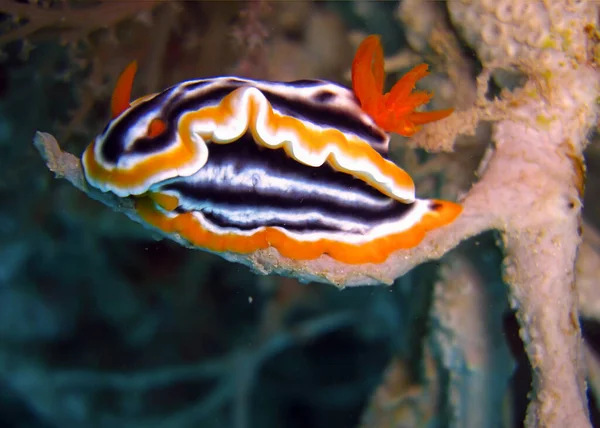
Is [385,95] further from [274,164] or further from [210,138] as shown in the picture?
[210,138]

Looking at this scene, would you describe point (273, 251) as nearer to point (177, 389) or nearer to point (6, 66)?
point (6, 66)

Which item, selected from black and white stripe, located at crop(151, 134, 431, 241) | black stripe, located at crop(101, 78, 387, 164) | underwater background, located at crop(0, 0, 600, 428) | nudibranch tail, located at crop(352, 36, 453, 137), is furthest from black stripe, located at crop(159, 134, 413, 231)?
underwater background, located at crop(0, 0, 600, 428)

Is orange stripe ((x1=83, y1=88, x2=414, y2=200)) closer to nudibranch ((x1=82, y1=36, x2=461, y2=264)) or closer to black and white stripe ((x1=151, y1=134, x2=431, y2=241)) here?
nudibranch ((x1=82, y1=36, x2=461, y2=264))

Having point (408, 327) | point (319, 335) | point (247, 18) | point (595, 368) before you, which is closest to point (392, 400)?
point (408, 327)

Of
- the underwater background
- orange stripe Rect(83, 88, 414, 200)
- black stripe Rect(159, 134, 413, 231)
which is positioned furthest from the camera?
the underwater background

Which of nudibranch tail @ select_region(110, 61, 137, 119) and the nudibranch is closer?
the nudibranch

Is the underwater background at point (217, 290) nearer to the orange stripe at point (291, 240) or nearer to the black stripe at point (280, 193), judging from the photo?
the orange stripe at point (291, 240)
